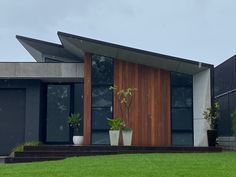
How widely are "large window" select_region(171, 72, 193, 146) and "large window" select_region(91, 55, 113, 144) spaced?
2.44 m

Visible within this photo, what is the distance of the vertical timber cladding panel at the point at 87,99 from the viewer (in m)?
16.7

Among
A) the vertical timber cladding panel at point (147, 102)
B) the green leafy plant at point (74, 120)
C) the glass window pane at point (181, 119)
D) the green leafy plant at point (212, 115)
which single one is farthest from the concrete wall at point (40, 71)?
the green leafy plant at point (212, 115)

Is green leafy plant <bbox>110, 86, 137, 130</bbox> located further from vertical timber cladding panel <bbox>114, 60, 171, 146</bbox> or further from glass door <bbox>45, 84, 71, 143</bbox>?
glass door <bbox>45, 84, 71, 143</bbox>

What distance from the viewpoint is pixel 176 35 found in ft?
68.3

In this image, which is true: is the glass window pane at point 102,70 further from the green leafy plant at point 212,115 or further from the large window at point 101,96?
the green leafy plant at point 212,115

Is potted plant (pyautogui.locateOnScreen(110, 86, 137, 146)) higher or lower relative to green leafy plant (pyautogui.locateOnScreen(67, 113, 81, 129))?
higher

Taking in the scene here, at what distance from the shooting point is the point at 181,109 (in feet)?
55.6

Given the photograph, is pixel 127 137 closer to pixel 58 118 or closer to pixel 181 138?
pixel 181 138

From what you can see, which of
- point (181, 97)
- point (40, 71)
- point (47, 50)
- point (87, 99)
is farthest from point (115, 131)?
point (47, 50)

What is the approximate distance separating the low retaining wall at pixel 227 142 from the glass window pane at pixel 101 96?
4428 millimetres

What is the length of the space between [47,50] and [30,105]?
10.3 ft

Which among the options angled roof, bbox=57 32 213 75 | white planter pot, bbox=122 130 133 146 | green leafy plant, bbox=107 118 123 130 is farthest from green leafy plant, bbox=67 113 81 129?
white planter pot, bbox=122 130 133 146

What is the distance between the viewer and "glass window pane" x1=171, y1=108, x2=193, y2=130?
16812 mm

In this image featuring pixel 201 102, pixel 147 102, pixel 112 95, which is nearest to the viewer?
pixel 201 102
